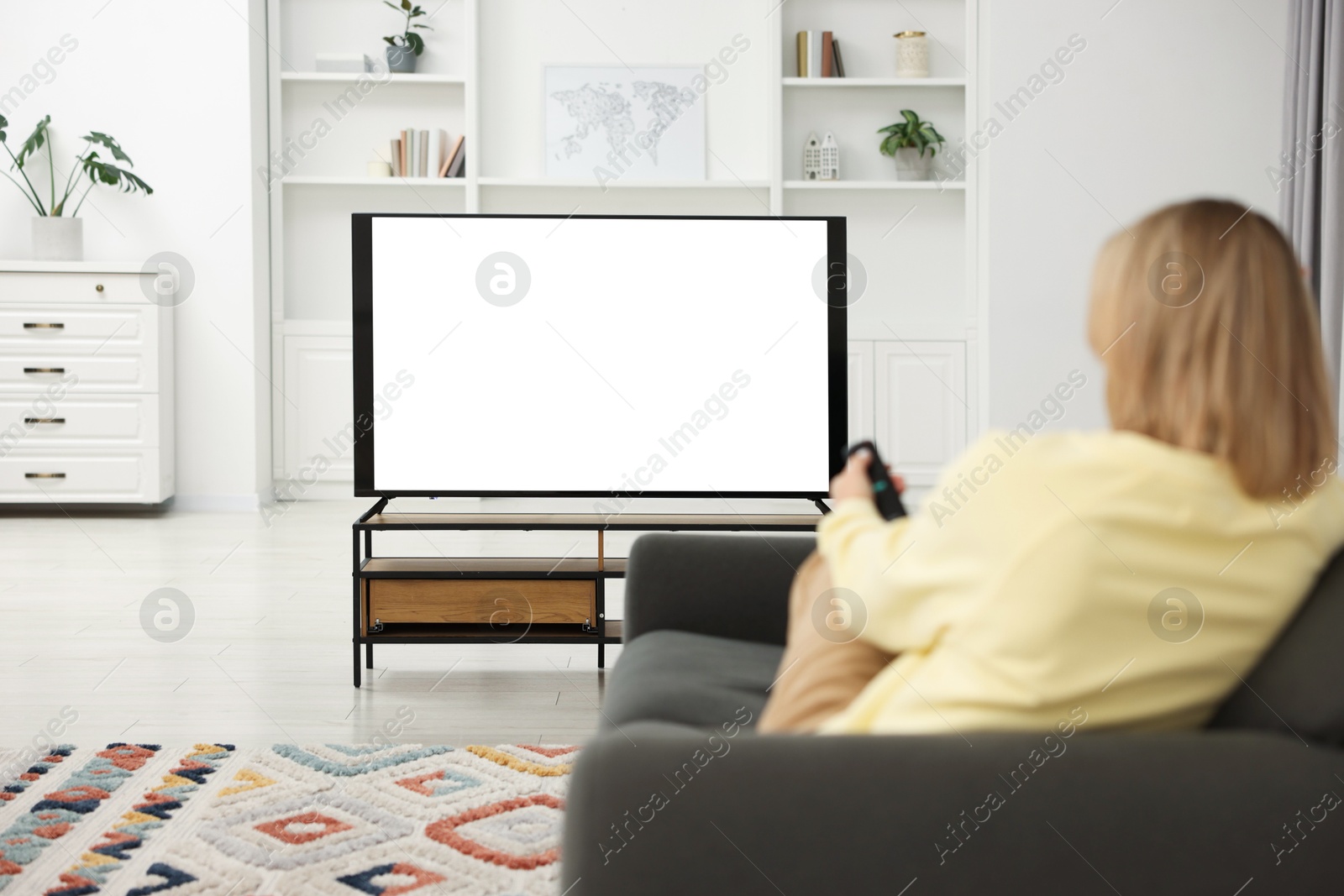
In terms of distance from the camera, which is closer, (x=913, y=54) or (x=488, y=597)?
(x=488, y=597)

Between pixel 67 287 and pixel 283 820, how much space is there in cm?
401

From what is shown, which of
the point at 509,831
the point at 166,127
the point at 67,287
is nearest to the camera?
→ the point at 509,831

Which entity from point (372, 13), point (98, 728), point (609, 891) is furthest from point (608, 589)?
point (372, 13)

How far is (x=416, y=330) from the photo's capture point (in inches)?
99.9

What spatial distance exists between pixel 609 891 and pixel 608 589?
2.75 m

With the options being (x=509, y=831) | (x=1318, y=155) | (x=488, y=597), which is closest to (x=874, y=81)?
(x=1318, y=155)

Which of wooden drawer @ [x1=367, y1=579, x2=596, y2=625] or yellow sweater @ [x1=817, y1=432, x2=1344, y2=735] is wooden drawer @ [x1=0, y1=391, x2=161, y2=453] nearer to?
wooden drawer @ [x1=367, y1=579, x2=596, y2=625]

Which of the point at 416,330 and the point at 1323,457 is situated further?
the point at 416,330

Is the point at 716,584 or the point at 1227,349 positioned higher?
A: the point at 1227,349

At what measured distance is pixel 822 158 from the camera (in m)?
5.41

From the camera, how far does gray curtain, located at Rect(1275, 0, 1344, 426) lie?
12.5 feet

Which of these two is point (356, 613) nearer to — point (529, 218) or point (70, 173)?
point (529, 218)

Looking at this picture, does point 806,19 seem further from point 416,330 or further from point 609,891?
point 609,891

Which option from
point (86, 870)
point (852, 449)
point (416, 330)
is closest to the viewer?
point (852, 449)
